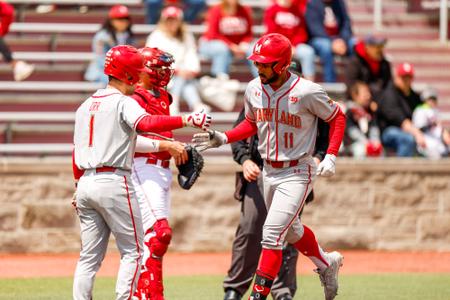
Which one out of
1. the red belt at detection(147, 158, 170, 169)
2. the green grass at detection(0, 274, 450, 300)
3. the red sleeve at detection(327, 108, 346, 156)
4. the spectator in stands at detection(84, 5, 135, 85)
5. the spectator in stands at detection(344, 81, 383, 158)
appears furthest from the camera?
the spectator in stands at detection(84, 5, 135, 85)

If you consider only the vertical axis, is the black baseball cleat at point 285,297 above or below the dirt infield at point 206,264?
above

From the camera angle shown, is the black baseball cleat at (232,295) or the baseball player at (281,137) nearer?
the baseball player at (281,137)

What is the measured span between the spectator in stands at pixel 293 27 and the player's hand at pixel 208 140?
6.83 m

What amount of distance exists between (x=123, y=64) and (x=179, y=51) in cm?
713

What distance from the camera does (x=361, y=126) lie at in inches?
595

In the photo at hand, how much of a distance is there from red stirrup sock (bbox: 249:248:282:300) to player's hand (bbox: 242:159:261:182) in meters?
0.86

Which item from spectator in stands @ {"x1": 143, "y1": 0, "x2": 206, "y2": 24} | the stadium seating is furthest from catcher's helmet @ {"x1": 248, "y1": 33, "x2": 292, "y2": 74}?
spectator in stands @ {"x1": 143, "y1": 0, "x2": 206, "y2": 24}

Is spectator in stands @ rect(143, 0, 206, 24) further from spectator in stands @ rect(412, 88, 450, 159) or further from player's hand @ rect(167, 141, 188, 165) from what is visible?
player's hand @ rect(167, 141, 188, 165)

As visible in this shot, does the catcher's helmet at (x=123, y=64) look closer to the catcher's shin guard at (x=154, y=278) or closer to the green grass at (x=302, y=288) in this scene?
the catcher's shin guard at (x=154, y=278)

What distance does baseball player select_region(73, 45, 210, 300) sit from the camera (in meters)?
7.78

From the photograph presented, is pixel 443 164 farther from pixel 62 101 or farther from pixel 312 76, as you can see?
pixel 62 101

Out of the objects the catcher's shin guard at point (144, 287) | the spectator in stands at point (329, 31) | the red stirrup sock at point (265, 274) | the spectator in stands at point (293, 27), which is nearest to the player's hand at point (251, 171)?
the red stirrup sock at point (265, 274)

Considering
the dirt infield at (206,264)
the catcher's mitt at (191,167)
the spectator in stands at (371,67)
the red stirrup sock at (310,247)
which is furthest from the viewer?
the spectator in stands at (371,67)

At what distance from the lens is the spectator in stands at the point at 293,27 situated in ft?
51.2
